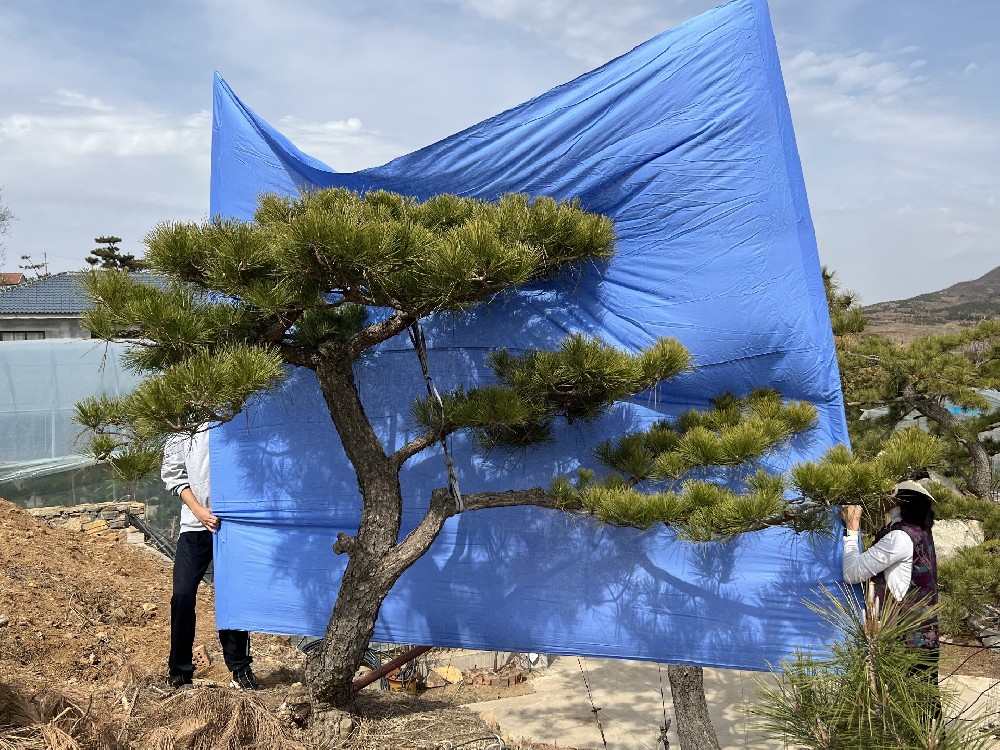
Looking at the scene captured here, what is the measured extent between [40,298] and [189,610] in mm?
12045

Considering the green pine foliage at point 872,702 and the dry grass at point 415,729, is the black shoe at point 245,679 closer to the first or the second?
the dry grass at point 415,729

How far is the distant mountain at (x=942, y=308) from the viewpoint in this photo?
2270cm

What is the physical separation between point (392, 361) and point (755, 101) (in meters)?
1.58

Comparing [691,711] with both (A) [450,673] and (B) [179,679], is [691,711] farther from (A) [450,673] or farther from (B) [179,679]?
(A) [450,673]

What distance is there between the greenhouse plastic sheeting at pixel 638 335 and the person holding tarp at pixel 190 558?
49cm

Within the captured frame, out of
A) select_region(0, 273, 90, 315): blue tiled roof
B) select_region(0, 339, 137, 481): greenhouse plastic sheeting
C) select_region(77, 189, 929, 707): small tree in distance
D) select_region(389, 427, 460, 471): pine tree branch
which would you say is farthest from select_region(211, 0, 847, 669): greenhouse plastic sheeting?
select_region(0, 273, 90, 315): blue tiled roof

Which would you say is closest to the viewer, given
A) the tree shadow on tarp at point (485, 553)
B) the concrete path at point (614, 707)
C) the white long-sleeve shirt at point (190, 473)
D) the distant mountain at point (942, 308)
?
Answer: the tree shadow on tarp at point (485, 553)

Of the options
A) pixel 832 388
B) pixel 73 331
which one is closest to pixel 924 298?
pixel 73 331

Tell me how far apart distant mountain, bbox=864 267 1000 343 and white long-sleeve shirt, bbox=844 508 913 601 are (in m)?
19.7

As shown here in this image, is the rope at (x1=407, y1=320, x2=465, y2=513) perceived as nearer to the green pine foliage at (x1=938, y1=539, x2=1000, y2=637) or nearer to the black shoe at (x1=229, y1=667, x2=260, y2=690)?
the black shoe at (x1=229, y1=667, x2=260, y2=690)

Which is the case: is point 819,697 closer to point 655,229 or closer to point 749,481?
point 749,481

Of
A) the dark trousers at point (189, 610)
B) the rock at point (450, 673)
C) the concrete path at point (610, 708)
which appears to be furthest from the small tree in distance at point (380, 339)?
the rock at point (450, 673)

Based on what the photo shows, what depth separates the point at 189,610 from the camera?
331 cm

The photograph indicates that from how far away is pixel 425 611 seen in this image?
10.5 ft
